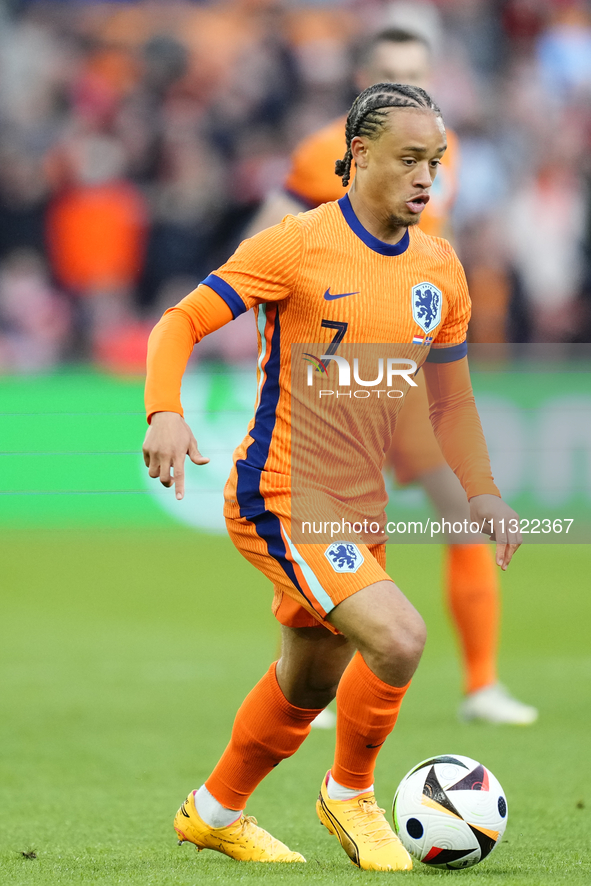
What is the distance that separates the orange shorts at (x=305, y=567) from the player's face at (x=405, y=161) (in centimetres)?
79

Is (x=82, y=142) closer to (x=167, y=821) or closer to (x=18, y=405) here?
(x=18, y=405)

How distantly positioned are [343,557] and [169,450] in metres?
0.53

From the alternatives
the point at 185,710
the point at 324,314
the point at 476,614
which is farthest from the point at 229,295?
the point at 185,710

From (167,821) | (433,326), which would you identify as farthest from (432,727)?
(433,326)

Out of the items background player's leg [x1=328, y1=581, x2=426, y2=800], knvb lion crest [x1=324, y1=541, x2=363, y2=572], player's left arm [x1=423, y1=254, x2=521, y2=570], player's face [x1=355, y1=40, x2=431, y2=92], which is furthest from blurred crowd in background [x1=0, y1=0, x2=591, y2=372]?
knvb lion crest [x1=324, y1=541, x2=363, y2=572]

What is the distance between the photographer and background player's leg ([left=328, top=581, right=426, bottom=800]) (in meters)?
2.96

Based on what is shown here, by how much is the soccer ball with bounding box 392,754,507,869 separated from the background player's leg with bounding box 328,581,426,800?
0.13 metres

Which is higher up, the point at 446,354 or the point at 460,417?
the point at 446,354

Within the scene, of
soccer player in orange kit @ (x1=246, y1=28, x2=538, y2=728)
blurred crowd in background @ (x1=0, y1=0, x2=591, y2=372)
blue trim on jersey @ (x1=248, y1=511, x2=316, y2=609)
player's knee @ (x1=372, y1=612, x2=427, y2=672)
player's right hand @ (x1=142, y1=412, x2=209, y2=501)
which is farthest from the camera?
blurred crowd in background @ (x1=0, y1=0, x2=591, y2=372)

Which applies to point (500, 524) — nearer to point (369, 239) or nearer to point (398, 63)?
point (369, 239)

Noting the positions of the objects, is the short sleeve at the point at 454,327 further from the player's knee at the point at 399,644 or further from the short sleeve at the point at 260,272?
the player's knee at the point at 399,644

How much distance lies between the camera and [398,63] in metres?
5.07

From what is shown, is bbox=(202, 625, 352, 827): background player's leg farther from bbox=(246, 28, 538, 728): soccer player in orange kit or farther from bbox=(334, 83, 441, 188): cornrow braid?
bbox=(246, 28, 538, 728): soccer player in orange kit

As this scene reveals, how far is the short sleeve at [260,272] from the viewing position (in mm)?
3045
